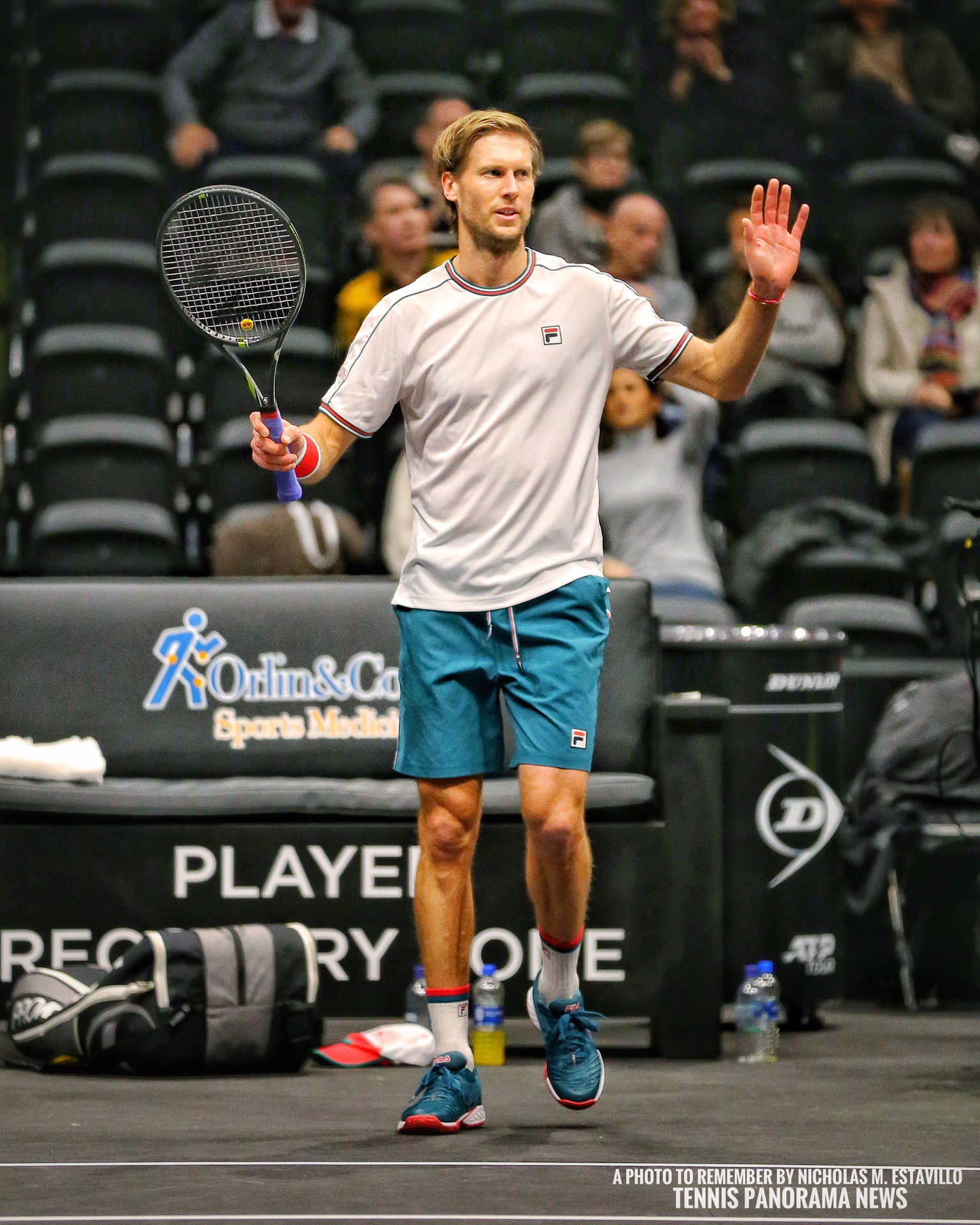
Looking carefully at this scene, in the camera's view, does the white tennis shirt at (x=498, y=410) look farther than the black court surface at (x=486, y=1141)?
Yes

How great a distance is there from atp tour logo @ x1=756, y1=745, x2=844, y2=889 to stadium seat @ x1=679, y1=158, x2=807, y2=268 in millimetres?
3081

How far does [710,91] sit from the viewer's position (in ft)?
25.2

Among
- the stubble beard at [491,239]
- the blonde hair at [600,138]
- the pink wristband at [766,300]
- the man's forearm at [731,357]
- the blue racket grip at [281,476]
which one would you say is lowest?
the blue racket grip at [281,476]

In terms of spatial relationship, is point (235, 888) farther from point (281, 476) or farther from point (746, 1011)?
point (281, 476)

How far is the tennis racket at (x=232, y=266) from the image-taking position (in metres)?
3.38

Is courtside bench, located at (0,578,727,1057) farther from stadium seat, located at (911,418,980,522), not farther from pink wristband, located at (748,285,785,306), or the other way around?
stadium seat, located at (911,418,980,522)

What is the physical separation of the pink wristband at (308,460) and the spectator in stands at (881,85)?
5.03 metres

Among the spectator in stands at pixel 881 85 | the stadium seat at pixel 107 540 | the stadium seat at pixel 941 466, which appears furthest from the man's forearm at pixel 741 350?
the spectator in stands at pixel 881 85

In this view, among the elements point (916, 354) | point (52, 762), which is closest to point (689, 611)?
point (916, 354)

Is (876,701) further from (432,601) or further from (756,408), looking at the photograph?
(432,601)

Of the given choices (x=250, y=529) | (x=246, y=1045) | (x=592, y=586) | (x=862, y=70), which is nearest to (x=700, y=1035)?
(x=246, y=1045)

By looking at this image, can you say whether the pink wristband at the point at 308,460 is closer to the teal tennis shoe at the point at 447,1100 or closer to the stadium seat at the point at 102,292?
the teal tennis shoe at the point at 447,1100

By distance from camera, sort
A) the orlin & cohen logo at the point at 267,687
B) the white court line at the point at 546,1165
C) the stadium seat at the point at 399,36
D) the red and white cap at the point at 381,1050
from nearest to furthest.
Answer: the white court line at the point at 546,1165
the red and white cap at the point at 381,1050
the orlin & cohen logo at the point at 267,687
the stadium seat at the point at 399,36

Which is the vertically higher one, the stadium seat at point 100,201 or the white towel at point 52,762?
the stadium seat at point 100,201
